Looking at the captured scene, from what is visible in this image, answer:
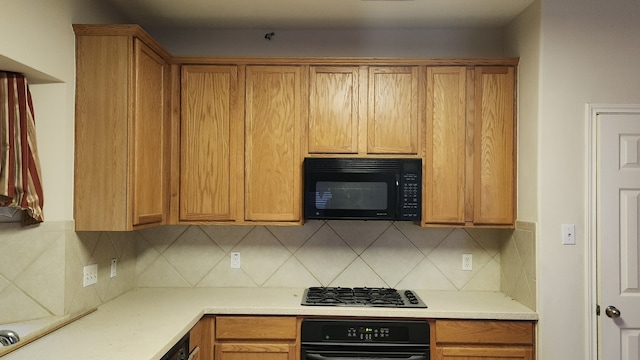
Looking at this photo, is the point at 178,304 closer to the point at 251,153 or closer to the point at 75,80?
the point at 251,153

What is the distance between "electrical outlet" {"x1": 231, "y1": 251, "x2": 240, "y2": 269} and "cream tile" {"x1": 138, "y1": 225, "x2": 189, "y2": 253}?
37 cm

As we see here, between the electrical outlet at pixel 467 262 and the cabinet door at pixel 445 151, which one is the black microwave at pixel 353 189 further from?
the electrical outlet at pixel 467 262

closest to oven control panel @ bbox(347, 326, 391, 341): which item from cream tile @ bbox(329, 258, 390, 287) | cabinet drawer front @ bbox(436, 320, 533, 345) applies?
cabinet drawer front @ bbox(436, 320, 533, 345)

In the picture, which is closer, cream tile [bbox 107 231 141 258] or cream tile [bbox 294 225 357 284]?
cream tile [bbox 107 231 141 258]

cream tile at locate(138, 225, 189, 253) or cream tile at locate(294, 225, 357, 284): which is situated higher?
cream tile at locate(138, 225, 189, 253)

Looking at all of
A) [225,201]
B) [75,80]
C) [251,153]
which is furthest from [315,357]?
[75,80]

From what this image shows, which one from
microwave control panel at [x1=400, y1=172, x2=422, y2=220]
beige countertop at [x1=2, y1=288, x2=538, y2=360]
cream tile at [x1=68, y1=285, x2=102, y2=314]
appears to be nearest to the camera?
beige countertop at [x1=2, y1=288, x2=538, y2=360]

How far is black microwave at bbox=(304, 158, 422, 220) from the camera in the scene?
2773mm

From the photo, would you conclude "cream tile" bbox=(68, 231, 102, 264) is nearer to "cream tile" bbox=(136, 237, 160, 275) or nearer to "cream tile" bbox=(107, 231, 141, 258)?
"cream tile" bbox=(107, 231, 141, 258)

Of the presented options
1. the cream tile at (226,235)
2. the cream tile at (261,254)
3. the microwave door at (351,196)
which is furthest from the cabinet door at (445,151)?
the cream tile at (226,235)

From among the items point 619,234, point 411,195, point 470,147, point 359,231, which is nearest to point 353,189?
point 411,195

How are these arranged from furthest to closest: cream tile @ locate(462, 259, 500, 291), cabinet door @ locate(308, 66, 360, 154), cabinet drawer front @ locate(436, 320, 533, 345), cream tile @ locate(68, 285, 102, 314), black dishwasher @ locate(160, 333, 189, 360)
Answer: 1. cream tile @ locate(462, 259, 500, 291)
2. cabinet door @ locate(308, 66, 360, 154)
3. cabinet drawer front @ locate(436, 320, 533, 345)
4. cream tile @ locate(68, 285, 102, 314)
5. black dishwasher @ locate(160, 333, 189, 360)

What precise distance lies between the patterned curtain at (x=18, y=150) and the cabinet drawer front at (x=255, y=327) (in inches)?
42.8

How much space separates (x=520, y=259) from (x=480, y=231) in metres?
0.41
